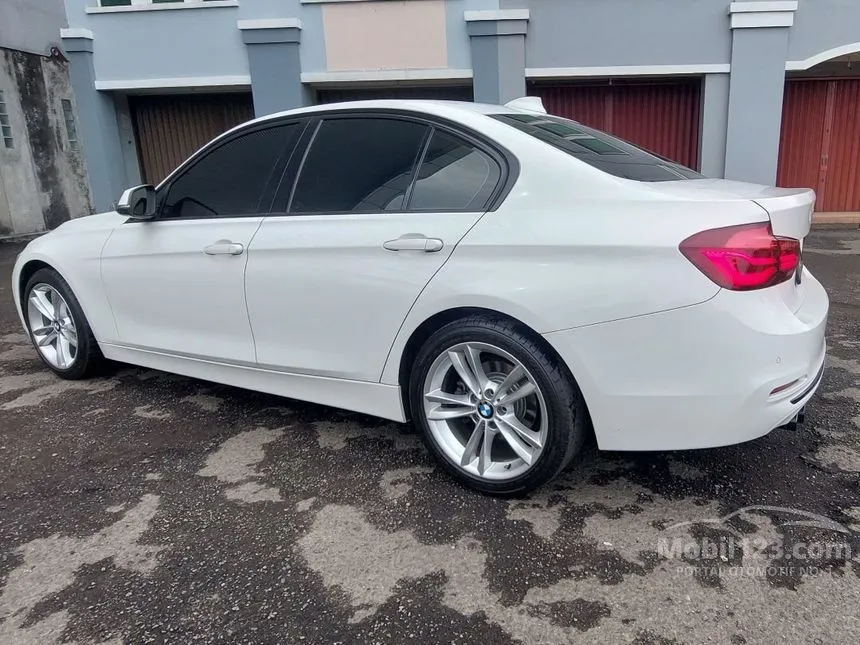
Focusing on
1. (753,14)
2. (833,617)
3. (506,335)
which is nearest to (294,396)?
(506,335)

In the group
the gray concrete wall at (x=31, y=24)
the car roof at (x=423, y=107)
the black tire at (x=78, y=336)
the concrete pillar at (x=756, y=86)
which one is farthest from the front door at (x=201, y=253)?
the gray concrete wall at (x=31, y=24)

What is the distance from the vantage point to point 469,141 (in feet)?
9.33

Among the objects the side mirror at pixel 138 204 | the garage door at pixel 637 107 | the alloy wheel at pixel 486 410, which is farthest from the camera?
the garage door at pixel 637 107

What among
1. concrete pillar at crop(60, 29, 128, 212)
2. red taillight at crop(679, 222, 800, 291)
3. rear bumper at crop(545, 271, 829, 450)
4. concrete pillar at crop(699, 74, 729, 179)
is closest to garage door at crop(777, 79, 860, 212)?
concrete pillar at crop(699, 74, 729, 179)

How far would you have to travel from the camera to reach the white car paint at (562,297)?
233 centimetres

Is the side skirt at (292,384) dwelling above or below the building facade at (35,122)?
below

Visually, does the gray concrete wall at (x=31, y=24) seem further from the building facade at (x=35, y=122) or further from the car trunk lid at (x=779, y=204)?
the car trunk lid at (x=779, y=204)

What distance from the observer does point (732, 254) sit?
2.30 metres

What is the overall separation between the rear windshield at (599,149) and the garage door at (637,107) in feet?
27.8

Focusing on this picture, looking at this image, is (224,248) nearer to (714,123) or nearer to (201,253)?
(201,253)

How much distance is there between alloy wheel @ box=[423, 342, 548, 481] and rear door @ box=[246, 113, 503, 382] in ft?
0.99

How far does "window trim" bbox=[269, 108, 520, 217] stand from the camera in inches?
106

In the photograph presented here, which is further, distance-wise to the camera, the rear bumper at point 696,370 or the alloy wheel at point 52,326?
the alloy wheel at point 52,326

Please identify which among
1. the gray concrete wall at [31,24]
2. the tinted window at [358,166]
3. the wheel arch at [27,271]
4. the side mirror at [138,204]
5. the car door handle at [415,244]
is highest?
the gray concrete wall at [31,24]
